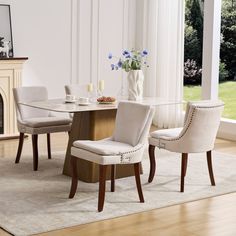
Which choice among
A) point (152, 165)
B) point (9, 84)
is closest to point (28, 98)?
point (9, 84)

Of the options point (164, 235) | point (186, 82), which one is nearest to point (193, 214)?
point (164, 235)

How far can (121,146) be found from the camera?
193 inches

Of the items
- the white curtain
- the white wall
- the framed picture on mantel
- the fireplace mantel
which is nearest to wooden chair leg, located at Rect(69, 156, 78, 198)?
the fireplace mantel

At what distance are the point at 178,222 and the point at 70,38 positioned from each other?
452 centimetres

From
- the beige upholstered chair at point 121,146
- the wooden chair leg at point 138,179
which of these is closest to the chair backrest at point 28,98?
the beige upholstered chair at point 121,146

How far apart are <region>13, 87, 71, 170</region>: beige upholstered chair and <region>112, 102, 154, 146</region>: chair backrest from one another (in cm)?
112

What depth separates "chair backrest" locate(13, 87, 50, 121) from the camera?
6.27 meters

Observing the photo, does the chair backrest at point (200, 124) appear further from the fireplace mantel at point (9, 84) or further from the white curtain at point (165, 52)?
the white curtain at point (165, 52)

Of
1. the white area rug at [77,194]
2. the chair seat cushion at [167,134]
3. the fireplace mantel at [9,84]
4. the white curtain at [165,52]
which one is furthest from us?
the white curtain at [165,52]

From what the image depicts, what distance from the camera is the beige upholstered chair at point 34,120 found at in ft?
19.8

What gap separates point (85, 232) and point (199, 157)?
2.76 metres

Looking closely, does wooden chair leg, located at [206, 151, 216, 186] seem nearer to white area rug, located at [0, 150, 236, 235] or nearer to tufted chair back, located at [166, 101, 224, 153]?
white area rug, located at [0, 150, 236, 235]

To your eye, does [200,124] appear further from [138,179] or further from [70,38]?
Result: [70,38]

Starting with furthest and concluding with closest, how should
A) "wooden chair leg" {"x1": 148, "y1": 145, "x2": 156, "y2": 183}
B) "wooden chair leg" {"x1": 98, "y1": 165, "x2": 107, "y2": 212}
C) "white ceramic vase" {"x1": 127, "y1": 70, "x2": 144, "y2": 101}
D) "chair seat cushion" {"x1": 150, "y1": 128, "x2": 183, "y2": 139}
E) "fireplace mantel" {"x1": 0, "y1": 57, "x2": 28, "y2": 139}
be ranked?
"fireplace mantel" {"x1": 0, "y1": 57, "x2": 28, "y2": 139}
"white ceramic vase" {"x1": 127, "y1": 70, "x2": 144, "y2": 101}
"wooden chair leg" {"x1": 148, "y1": 145, "x2": 156, "y2": 183}
"chair seat cushion" {"x1": 150, "y1": 128, "x2": 183, "y2": 139}
"wooden chair leg" {"x1": 98, "y1": 165, "x2": 107, "y2": 212}
